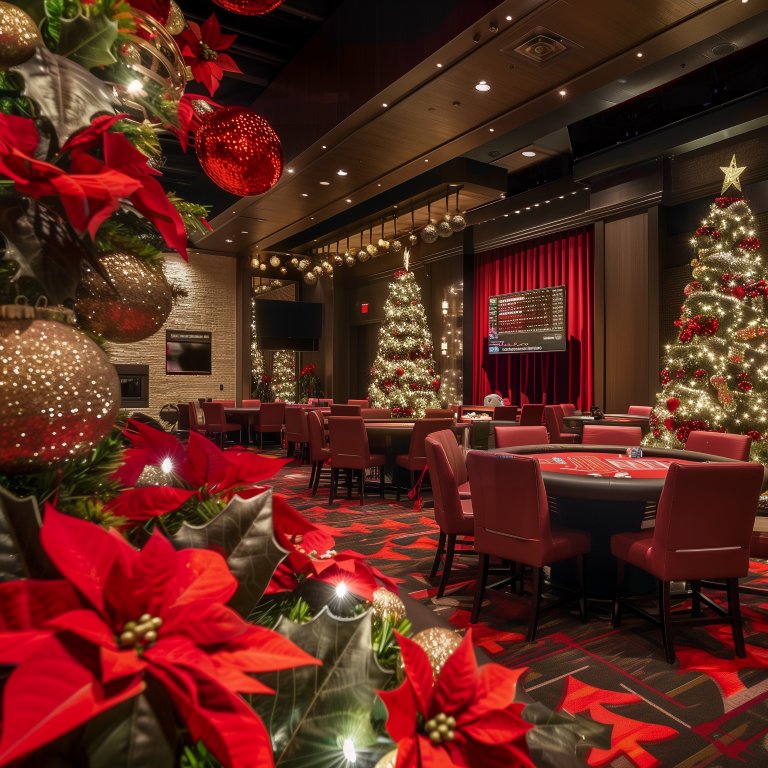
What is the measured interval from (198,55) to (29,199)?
65 centimetres

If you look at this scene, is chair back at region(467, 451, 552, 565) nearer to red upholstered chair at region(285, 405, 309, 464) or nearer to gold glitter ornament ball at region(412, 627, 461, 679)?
gold glitter ornament ball at region(412, 627, 461, 679)

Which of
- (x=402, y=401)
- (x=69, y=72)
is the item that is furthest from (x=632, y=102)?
(x=69, y=72)

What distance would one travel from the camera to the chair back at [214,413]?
10383mm

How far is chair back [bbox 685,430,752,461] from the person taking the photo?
389 centimetres

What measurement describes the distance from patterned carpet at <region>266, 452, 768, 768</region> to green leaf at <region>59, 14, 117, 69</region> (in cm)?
106

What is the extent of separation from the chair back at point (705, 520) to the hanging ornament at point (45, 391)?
8.26 ft

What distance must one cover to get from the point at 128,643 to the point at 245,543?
99mm

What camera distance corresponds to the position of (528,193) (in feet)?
33.1

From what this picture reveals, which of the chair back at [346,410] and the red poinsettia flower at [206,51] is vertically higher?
the red poinsettia flower at [206,51]

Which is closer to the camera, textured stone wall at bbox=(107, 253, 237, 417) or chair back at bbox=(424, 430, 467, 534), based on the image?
chair back at bbox=(424, 430, 467, 534)

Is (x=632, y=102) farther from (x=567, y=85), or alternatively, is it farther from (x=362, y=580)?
(x=362, y=580)

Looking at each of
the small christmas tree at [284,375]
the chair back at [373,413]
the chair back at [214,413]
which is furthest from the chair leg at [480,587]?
the small christmas tree at [284,375]

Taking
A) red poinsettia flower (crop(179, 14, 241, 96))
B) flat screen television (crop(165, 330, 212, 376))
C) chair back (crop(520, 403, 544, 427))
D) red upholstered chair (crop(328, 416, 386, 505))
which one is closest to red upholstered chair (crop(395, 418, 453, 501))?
red upholstered chair (crop(328, 416, 386, 505))

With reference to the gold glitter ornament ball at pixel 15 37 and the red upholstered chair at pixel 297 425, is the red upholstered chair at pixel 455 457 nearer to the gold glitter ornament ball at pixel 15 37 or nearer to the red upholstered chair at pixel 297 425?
the gold glitter ornament ball at pixel 15 37
